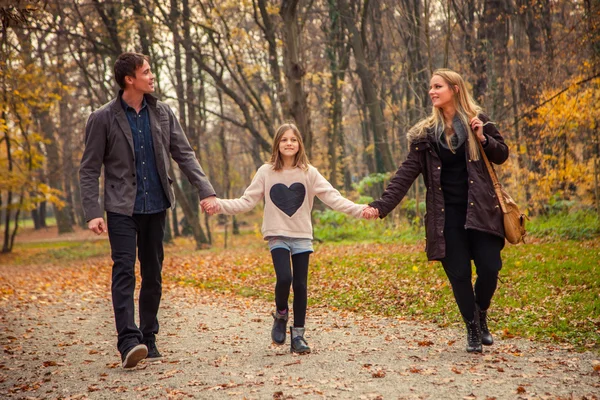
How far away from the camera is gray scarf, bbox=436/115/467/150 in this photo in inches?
202

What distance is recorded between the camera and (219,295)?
34.2ft

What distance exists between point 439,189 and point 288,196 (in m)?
1.33

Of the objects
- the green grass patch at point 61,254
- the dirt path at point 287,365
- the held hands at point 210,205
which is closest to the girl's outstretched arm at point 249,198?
the held hands at point 210,205

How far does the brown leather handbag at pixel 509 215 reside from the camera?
4.99 metres

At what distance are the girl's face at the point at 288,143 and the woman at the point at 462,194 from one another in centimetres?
100

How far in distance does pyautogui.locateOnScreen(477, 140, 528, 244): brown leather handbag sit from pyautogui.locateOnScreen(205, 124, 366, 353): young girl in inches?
45.5

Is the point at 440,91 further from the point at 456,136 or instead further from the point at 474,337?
the point at 474,337

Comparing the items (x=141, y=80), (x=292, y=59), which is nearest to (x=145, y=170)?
(x=141, y=80)

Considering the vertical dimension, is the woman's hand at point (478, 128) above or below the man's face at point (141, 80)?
below

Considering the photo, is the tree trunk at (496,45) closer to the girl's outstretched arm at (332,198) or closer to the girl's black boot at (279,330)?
the girl's outstretched arm at (332,198)

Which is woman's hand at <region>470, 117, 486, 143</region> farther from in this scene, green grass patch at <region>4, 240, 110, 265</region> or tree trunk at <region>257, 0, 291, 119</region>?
green grass patch at <region>4, 240, 110, 265</region>

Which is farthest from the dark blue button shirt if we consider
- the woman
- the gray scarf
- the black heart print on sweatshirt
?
the gray scarf

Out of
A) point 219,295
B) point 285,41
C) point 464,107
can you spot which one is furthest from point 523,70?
point 464,107

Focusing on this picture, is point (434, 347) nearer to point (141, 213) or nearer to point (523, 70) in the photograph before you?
point (141, 213)
